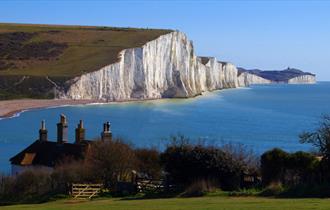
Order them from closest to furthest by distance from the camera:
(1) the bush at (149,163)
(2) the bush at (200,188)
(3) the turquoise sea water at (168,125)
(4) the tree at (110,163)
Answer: (2) the bush at (200,188), (4) the tree at (110,163), (1) the bush at (149,163), (3) the turquoise sea water at (168,125)

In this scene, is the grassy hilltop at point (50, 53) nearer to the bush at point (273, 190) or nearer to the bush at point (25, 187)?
the bush at point (25, 187)

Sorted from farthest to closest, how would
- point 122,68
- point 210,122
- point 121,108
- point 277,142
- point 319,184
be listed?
point 122,68, point 121,108, point 210,122, point 277,142, point 319,184

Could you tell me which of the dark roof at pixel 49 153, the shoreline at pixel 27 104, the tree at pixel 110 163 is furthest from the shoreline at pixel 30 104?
the tree at pixel 110 163

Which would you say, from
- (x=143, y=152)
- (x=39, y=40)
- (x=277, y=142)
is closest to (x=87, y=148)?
(x=143, y=152)

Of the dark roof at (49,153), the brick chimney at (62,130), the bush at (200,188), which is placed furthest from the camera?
the brick chimney at (62,130)

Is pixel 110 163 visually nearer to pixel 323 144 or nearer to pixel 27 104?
pixel 323 144

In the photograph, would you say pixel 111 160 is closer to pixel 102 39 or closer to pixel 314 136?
pixel 314 136

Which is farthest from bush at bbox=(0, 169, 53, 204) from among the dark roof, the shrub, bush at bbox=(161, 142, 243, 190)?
the shrub
